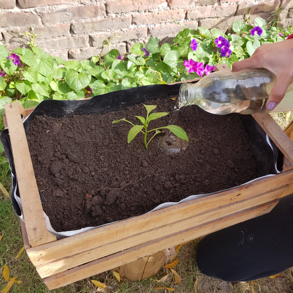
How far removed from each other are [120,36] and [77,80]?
560 mm

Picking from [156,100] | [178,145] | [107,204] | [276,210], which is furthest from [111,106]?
[276,210]

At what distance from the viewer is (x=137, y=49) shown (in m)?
2.22

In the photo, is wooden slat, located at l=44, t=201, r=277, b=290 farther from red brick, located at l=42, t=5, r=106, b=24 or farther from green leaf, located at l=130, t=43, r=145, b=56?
red brick, located at l=42, t=5, r=106, b=24

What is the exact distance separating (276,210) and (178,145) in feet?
1.85

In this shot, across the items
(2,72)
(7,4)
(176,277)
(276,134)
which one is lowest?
(176,277)

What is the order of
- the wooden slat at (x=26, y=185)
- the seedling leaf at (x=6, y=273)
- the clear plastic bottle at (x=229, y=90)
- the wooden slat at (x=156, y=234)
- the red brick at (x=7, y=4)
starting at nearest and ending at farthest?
the wooden slat at (x=26, y=185) < the wooden slat at (x=156, y=234) < the clear plastic bottle at (x=229, y=90) < the seedling leaf at (x=6, y=273) < the red brick at (x=7, y=4)

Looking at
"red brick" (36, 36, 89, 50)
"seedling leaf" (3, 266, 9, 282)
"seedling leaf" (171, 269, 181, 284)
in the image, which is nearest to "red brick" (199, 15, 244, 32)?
"red brick" (36, 36, 89, 50)

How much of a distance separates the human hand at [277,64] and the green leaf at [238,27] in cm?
146

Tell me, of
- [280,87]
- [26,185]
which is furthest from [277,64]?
[26,185]

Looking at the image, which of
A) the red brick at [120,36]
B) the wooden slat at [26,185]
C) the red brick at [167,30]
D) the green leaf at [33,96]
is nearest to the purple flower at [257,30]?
the red brick at [167,30]

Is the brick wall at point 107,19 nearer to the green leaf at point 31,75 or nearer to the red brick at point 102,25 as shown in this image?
the red brick at point 102,25

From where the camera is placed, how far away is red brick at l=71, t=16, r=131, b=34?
2.04 m

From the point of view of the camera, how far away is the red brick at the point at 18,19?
6.03ft

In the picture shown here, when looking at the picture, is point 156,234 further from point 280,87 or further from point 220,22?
point 220,22
